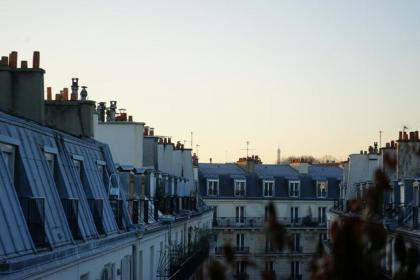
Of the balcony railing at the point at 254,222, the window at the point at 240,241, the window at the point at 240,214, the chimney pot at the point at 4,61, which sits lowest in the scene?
the window at the point at 240,241

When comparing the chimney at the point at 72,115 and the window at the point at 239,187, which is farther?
the window at the point at 239,187

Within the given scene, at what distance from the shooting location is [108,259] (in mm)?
22000

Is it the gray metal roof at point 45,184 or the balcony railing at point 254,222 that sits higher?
the gray metal roof at point 45,184

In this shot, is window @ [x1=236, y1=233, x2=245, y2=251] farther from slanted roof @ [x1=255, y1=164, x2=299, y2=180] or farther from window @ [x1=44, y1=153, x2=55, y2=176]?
window @ [x1=44, y1=153, x2=55, y2=176]

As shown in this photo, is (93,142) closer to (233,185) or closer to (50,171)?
(50,171)

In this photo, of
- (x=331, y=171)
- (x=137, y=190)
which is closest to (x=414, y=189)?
(x=137, y=190)

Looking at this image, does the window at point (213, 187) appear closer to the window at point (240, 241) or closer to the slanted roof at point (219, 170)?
the slanted roof at point (219, 170)

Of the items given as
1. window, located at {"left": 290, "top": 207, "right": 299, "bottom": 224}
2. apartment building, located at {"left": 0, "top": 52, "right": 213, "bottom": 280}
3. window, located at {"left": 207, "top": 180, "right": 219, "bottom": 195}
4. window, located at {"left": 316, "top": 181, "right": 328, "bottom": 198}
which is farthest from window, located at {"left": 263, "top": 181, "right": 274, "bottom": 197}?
apartment building, located at {"left": 0, "top": 52, "right": 213, "bottom": 280}

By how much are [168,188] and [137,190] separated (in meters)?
10.5

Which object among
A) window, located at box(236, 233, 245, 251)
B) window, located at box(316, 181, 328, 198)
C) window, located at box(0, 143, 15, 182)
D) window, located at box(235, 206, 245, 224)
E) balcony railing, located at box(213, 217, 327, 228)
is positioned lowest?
window, located at box(236, 233, 245, 251)

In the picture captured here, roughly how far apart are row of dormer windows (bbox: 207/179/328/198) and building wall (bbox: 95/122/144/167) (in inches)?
1610

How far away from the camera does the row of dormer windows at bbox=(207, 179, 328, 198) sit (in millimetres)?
76125

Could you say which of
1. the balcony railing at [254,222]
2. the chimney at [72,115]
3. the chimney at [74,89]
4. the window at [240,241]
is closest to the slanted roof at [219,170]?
the balcony railing at [254,222]

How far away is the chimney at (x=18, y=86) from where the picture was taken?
1948cm
